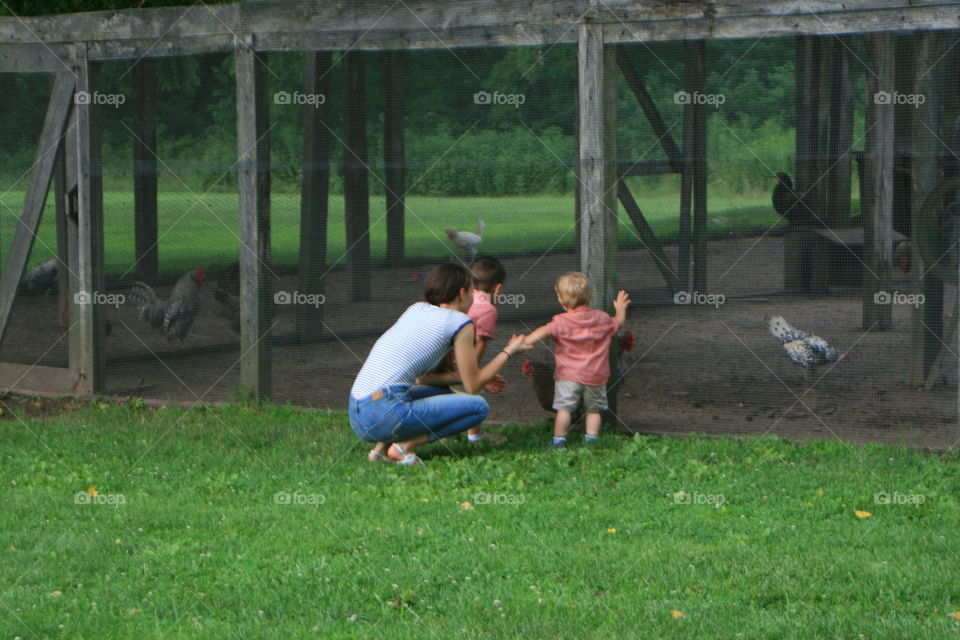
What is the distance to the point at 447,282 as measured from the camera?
21.1ft

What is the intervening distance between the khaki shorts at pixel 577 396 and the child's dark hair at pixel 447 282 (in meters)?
0.85

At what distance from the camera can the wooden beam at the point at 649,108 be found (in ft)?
22.1

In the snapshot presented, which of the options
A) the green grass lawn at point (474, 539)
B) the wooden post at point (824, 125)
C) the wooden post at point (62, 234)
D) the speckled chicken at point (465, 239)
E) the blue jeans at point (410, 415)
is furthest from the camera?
the wooden post at point (62, 234)

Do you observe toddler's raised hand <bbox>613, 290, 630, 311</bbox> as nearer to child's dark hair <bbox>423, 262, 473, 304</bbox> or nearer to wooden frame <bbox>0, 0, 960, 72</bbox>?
child's dark hair <bbox>423, 262, 473, 304</bbox>

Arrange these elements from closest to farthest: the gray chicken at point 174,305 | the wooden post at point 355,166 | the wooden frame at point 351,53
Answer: the wooden frame at point 351,53 → the wooden post at point 355,166 → the gray chicken at point 174,305

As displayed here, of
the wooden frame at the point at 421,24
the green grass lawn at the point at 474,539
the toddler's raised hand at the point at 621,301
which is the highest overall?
the wooden frame at the point at 421,24

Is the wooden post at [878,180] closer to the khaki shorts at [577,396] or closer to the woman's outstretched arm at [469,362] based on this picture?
the khaki shorts at [577,396]

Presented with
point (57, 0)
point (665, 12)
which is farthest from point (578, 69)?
point (57, 0)

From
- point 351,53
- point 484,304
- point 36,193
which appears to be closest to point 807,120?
point 484,304

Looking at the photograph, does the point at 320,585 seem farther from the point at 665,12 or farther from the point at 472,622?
the point at 665,12

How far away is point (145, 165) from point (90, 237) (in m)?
0.72

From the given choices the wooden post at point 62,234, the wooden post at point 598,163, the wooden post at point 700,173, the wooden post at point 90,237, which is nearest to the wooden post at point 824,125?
the wooden post at point 700,173

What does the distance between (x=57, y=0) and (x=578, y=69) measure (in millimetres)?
6400

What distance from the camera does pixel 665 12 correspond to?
6.69 meters
